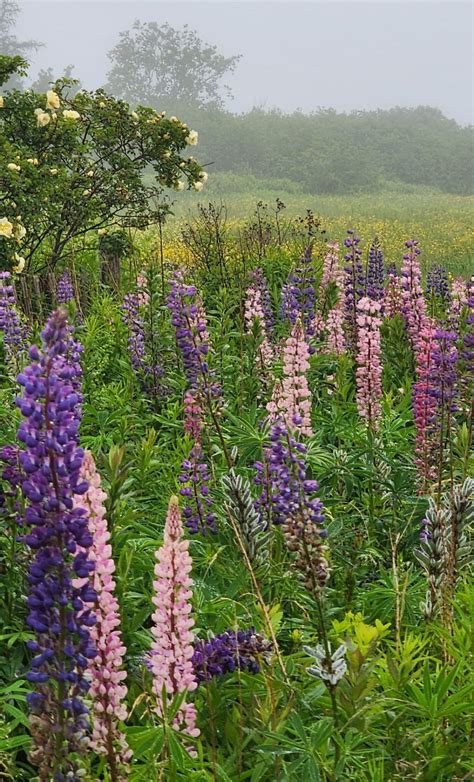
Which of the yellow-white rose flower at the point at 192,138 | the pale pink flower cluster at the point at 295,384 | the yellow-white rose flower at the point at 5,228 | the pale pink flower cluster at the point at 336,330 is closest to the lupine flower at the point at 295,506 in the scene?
the pale pink flower cluster at the point at 295,384

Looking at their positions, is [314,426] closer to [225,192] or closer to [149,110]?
[149,110]

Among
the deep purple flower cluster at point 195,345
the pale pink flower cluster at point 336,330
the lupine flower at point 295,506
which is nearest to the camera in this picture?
the lupine flower at point 295,506

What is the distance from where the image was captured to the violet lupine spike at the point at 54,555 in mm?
1394

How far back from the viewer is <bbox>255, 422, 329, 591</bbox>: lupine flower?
6.41ft

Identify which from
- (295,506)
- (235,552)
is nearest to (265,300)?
(235,552)

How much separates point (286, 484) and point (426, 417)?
1.43 meters

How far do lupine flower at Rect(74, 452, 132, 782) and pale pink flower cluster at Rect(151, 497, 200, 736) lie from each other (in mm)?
97

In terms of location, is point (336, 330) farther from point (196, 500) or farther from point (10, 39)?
point (10, 39)

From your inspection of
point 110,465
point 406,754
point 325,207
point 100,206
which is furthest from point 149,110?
point 325,207

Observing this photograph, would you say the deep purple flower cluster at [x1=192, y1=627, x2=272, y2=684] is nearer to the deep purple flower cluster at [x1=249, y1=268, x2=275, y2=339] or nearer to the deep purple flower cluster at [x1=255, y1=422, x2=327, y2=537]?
the deep purple flower cluster at [x1=255, y1=422, x2=327, y2=537]

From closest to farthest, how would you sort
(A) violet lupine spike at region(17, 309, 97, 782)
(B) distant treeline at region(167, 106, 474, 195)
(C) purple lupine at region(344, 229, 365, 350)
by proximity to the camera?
(A) violet lupine spike at region(17, 309, 97, 782) → (C) purple lupine at region(344, 229, 365, 350) → (B) distant treeline at region(167, 106, 474, 195)

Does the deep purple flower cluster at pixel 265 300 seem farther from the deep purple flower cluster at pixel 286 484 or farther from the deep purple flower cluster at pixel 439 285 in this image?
the deep purple flower cluster at pixel 286 484

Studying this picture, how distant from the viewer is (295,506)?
2.30m

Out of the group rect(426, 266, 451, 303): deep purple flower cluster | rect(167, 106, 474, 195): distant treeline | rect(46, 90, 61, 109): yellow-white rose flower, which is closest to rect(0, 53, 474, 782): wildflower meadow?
rect(426, 266, 451, 303): deep purple flower cluster
